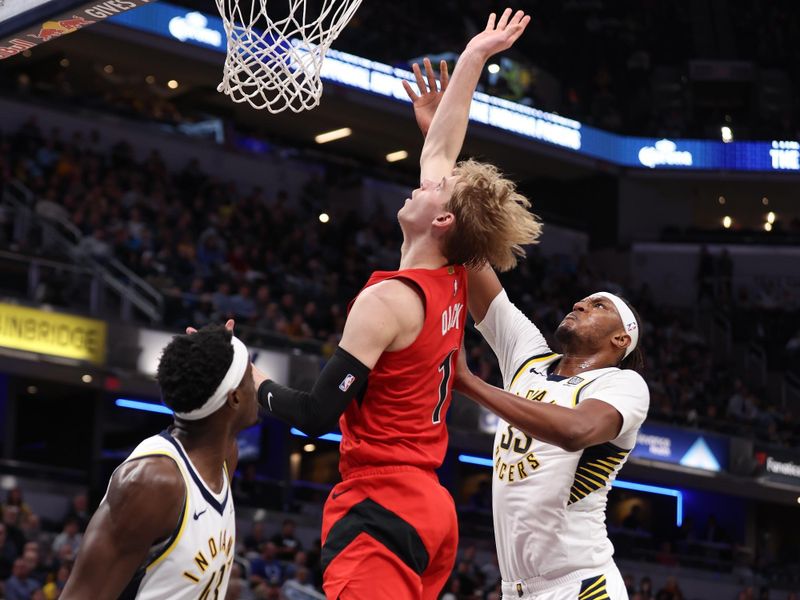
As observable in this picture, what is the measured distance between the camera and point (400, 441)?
4398 mm

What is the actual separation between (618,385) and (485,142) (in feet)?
80.5

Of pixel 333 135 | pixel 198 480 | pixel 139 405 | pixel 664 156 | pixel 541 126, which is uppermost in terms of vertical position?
pixel 541 126

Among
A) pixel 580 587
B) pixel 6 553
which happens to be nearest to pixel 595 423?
pixel 580 587

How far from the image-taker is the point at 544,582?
17.2 feet

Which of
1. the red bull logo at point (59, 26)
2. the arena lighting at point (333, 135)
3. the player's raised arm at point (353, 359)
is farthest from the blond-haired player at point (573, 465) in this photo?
the arena lighting at point (333, 135)

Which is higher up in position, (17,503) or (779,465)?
(17,503)

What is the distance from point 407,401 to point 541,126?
26.0 metres

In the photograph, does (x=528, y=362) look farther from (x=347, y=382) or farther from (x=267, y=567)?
(x=267, y=567)

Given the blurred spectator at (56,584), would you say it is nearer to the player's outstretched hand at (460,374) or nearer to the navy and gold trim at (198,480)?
the player's outstretched hand at (460,374)

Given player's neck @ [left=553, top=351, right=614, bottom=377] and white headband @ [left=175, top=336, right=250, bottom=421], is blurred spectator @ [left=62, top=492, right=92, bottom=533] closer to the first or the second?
player's neck @ [left=553, top=351, right=614, bottom=377]

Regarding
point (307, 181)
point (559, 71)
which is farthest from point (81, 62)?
point (559, 71)

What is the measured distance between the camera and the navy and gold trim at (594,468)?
5.27 meters

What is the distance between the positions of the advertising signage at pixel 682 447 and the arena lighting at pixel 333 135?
1063cm

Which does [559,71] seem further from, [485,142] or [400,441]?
[400,441]
